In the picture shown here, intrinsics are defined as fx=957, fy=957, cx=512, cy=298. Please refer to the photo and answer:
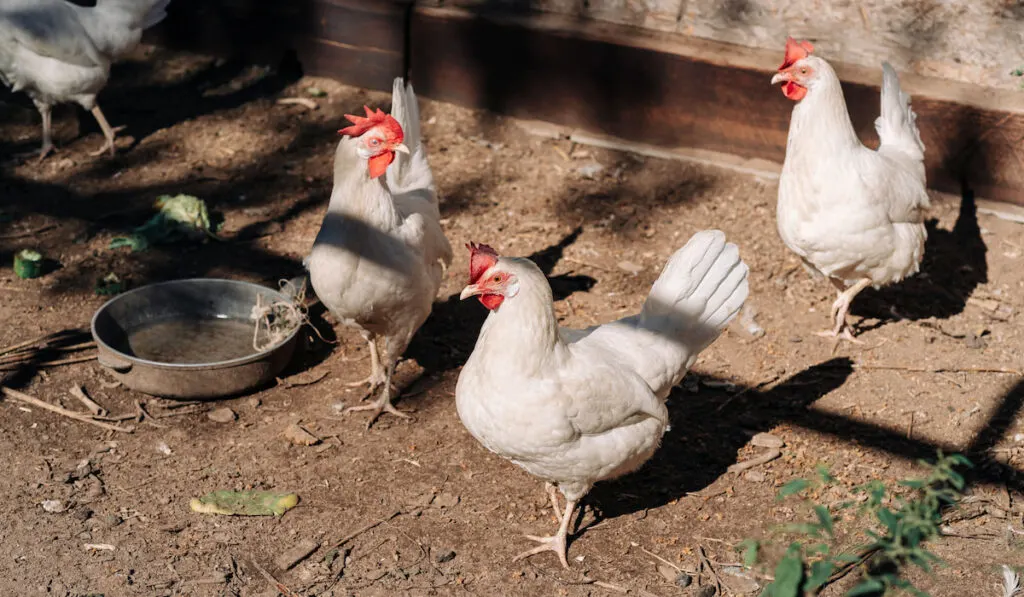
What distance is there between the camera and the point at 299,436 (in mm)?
4434

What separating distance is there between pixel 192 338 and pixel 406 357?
1116 mm

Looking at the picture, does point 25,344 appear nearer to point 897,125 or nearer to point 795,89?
point 795,89

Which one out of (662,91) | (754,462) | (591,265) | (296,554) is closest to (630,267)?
(591,265)

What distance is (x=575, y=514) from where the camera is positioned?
4066 millimetres

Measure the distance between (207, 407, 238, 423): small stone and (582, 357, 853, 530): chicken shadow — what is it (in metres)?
1.75

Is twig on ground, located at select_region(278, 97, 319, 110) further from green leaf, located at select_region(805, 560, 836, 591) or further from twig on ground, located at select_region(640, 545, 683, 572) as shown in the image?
green leaf, located at select_region(805, 560, 836, 591)

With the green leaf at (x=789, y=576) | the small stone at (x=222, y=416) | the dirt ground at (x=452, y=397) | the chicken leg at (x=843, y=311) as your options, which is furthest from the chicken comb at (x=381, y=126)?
the green leaf at (x=789, y=576)

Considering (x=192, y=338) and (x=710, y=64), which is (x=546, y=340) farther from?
(x=710, y=64)

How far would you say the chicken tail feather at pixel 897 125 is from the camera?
5.15 metres

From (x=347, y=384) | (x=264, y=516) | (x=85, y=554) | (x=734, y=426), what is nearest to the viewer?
A: (x=85, y=554)

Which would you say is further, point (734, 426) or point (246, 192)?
point (246, 192)

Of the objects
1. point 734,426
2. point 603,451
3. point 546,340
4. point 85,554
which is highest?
point 546,340

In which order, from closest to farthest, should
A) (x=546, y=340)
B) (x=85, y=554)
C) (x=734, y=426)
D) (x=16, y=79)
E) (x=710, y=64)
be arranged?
(x=546, y=340) → (x=85, y=554) → (x=734, y=426) → (x=710, y=64) → (x=16, y=79)

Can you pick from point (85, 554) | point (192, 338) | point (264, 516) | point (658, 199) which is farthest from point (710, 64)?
point (85, 554)
